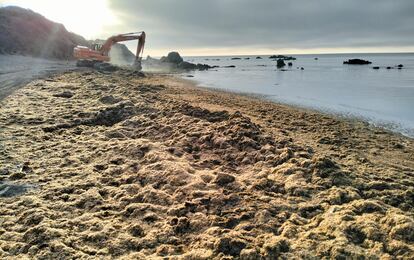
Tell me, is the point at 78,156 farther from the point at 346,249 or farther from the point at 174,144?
the point at 346,249

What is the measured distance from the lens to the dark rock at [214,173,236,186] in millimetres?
5720

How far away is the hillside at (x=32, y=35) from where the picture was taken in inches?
1836

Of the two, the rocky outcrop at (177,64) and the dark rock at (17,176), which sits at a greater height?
the rocky outcrop at (177,64)

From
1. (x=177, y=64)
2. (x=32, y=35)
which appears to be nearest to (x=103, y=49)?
(x=32, y=35)

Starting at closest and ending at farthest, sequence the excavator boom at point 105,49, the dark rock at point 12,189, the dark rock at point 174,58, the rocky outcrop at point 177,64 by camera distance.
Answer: the dark rock at point 12,189
the excavator boom at point 105,49
the rocky outcrop at point 177,64
the dark rock at point 174,58

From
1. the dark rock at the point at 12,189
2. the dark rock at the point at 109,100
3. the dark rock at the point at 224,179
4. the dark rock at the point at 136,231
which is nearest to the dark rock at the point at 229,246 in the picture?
the dark rock at the point at 136,231

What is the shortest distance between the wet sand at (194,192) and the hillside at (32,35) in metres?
40.5

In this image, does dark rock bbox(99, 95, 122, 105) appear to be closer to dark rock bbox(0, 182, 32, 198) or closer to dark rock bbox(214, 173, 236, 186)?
dark rock bbox(0, 182, 32, 198)

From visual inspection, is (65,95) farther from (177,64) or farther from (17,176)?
(177,64)

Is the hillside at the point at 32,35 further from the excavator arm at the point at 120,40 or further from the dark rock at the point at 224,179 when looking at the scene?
the dark rock at the point at 224,179

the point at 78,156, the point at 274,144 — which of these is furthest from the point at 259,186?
the point at 78,156

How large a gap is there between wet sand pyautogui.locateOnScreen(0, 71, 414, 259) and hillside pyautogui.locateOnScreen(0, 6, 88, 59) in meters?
40.5

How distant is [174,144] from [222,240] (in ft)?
12.5

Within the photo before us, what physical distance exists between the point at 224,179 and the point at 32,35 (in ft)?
174
